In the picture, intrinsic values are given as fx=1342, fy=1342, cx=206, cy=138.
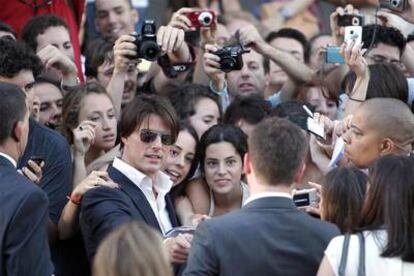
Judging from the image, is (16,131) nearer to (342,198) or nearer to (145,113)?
(145,113)

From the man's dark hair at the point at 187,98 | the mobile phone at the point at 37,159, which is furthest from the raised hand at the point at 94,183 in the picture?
the man's dark hair at the point at 187,98

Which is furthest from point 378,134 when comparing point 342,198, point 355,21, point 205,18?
point 205,18

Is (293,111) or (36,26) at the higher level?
(36,26)

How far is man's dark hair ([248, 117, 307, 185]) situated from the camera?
5707mm

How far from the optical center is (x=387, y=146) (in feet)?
22.7

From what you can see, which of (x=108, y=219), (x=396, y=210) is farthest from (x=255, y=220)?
(x=108, y=219)

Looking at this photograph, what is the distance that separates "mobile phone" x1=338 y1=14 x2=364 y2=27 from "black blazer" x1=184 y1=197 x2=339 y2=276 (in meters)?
3.53

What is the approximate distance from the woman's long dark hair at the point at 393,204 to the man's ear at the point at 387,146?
1.17 m

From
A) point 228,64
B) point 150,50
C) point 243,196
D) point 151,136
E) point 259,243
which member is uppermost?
point 150,50

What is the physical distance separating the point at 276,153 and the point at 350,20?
11.6ft

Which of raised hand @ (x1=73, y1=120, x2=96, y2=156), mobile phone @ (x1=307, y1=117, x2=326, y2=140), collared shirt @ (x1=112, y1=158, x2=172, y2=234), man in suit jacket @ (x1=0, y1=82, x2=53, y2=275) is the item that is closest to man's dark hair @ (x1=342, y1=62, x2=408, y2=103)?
mobile phone @ (x1=307, y1=117, x2=326, y2=140)

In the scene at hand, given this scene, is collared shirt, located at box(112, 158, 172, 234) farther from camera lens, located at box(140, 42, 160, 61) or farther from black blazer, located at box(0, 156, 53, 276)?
camera lens, located at box(140, 42, 160, 61)

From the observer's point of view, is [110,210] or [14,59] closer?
[110,210]

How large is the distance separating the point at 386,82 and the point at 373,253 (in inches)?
110
